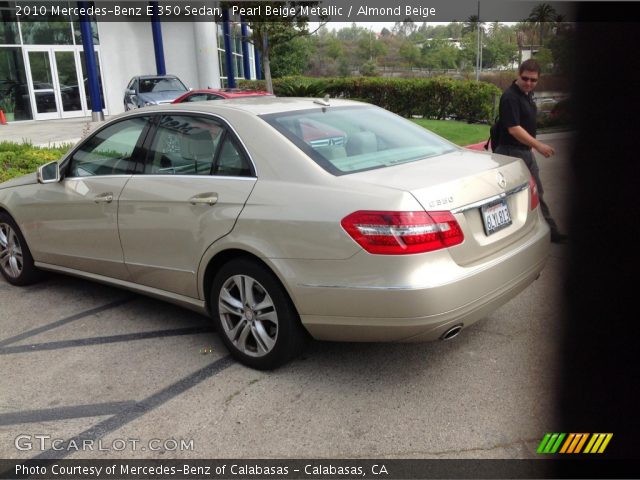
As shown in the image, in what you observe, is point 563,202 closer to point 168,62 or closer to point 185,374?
point 185,374

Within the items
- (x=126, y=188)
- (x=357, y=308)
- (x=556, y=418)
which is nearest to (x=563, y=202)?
(x=556, y=418)

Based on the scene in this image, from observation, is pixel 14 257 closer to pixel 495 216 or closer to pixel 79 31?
pixel 495 216

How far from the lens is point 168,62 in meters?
27.4

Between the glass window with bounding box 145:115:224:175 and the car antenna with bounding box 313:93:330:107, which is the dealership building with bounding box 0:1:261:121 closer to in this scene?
the glass window with bounding box 145:115:224:175

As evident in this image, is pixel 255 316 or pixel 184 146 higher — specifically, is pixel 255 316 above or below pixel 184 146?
below

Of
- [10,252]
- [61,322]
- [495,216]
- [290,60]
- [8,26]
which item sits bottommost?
[61,322]

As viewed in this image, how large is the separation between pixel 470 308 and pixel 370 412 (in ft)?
2.46

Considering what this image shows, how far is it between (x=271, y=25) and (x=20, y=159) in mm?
10893

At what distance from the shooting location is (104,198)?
421cm

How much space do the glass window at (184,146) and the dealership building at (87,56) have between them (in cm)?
1642

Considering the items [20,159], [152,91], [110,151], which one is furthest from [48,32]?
[110,151]

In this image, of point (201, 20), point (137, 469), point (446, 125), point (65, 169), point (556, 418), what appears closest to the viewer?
point (556, 418)

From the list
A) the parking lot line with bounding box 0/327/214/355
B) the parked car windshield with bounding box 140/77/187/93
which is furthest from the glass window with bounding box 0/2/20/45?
the parking lot line with bounding box 0/327/214/355

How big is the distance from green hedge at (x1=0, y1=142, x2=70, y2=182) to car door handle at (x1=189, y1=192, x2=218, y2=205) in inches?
239
